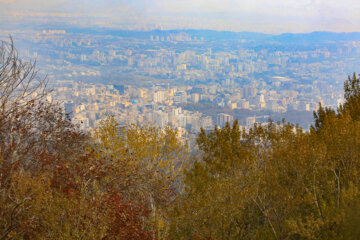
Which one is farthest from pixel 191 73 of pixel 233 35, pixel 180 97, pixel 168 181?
pixel 168 181

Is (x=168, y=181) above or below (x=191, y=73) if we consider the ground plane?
above

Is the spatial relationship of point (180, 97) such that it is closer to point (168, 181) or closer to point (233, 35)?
point (168, 181)

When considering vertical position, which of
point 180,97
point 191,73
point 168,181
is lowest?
point 180,97

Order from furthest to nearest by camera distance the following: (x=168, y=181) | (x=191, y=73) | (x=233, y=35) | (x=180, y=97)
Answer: (x=233, y=35), (x=191, y=73), (x=180, y=97), (x=168, y=181)

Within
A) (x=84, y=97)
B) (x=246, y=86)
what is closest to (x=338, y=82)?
(x=246, y=86)

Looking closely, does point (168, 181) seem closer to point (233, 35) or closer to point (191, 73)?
point (191, 73)

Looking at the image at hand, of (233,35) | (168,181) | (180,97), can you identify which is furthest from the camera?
(233,35)

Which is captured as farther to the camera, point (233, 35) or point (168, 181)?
point (233, 35)

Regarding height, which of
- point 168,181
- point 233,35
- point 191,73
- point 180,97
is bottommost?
point 180,97

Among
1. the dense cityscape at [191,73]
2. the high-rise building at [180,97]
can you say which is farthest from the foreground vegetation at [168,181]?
the high-rise building at [180,97]

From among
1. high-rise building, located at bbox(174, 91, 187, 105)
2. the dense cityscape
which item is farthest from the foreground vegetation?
high-rise building, located at bbox(174, 91, 187, 105)
